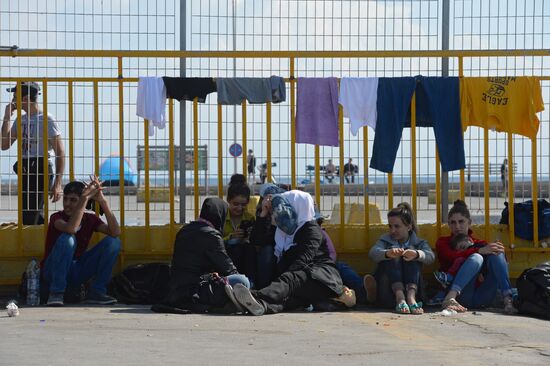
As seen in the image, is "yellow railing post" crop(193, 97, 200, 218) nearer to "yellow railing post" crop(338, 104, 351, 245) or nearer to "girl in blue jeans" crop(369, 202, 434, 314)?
"yellow railing post" crop(338, 104, 351, 245)

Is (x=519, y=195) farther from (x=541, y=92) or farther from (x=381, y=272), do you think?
(x=381, y=272)

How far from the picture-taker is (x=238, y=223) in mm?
10102

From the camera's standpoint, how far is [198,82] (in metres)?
10.2

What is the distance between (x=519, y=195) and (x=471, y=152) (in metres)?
0.63

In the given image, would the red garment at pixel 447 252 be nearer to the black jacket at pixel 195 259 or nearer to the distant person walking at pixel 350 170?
the distant person walking at pixel 350 170

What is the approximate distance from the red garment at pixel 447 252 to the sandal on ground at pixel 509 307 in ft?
1.67

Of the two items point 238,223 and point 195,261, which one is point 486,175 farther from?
Answer: point 195,261

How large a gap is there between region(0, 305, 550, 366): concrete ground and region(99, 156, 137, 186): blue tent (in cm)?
131

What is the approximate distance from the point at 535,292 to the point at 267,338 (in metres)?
2.72

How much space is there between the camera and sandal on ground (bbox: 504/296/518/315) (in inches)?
374

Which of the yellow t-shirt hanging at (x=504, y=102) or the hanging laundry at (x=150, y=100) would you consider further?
the yellow t-shirt hanging at (x=504, y=102)

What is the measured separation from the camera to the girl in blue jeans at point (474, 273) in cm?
956

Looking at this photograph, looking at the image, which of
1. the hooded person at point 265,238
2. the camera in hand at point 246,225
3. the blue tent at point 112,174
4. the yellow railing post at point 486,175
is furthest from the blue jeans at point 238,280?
the yellow railing post at point 486,175

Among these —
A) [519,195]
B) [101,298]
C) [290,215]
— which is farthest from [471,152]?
[101,298]
